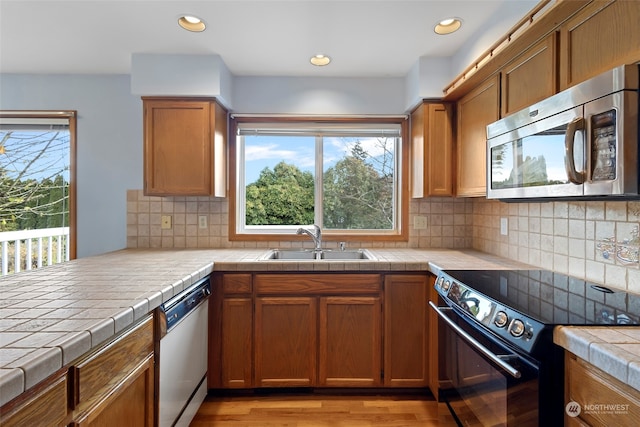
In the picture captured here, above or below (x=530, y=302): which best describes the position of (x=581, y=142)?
above

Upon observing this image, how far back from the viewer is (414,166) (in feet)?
8.16

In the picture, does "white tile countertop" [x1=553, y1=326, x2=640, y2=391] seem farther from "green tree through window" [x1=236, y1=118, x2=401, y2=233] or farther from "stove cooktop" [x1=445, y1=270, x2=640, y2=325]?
"green tree through window" [x1=236, y1=118, x2=401, y2=233]

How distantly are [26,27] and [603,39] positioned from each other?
290 centimetres

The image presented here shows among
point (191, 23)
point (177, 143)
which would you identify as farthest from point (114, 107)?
point (191, 23)

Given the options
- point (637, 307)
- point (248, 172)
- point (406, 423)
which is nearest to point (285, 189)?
point (248, 172)

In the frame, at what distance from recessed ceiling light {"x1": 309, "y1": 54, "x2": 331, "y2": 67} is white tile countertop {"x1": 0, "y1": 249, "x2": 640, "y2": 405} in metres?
1.42

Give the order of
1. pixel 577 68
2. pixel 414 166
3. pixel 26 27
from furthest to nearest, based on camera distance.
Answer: pixel 414 166 < pixel 26 27 < pixel 577 68

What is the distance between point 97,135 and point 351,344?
2.52m

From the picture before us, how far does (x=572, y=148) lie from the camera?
Answer: 1112 mm

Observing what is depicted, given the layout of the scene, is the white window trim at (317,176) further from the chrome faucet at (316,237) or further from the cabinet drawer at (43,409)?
the cabinet drawer at (43,409)

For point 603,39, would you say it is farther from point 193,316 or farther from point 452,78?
point 193,316

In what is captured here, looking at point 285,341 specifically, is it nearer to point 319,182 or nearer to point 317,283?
point 317,283

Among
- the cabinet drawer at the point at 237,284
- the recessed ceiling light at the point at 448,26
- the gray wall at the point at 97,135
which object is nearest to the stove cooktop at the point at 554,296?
the cabinet drawer at the point at 237,284

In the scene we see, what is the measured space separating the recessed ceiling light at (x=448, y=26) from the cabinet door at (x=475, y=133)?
38 cm
